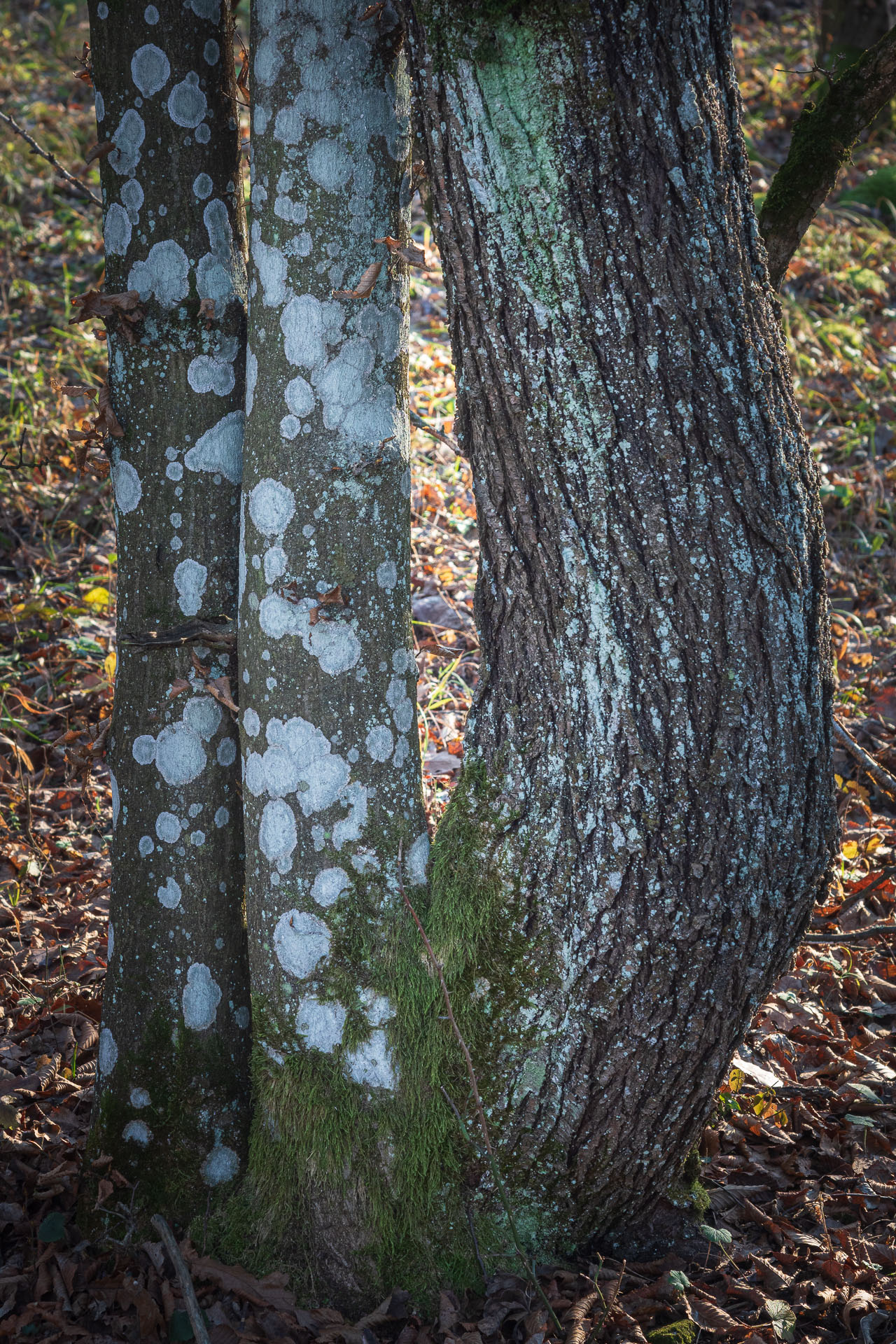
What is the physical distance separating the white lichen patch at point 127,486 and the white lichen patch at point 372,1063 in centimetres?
127

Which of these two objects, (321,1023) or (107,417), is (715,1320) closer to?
(321,1023)

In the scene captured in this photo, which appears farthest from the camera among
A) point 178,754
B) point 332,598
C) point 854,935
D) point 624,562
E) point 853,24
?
point 853,24

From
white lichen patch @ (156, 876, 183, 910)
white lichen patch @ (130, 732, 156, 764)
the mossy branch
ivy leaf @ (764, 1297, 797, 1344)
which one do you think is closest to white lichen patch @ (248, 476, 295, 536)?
white lichen patch @ (130, 732, 156, 764)

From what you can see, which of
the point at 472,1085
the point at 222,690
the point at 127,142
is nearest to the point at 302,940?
the point at 472,1085

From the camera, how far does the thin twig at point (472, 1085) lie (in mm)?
1815

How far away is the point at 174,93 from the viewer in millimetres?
1814

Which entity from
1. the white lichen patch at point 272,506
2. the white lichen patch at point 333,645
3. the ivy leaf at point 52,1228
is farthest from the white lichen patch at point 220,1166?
the white lichen patch at point 272,506

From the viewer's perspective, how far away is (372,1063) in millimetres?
1872

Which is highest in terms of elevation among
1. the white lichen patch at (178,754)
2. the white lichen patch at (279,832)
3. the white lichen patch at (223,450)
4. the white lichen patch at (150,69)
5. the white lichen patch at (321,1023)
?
the white lichen patch at (150,69)

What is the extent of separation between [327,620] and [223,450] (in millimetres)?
487

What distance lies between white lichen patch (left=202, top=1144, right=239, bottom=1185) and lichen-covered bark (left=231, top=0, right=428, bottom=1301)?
172 millimetres

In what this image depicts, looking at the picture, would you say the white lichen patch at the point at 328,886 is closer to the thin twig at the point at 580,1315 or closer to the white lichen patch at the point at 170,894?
the white lichen patch at the point at 170,894

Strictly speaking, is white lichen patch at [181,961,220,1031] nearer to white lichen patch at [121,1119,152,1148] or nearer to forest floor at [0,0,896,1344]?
white lichen patch at [121,1119,152,1148]

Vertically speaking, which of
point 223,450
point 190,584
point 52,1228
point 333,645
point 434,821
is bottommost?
point 52,1228
